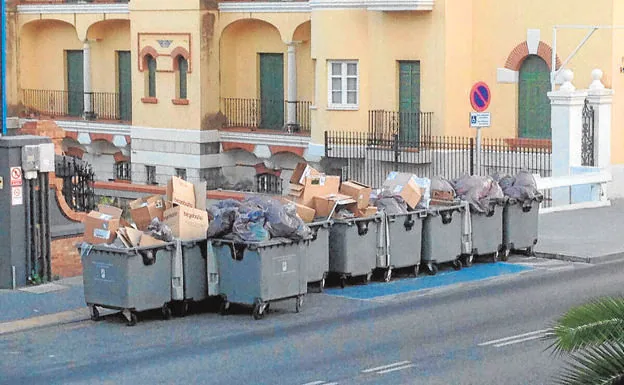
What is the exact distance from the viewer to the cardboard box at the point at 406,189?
65.6ft

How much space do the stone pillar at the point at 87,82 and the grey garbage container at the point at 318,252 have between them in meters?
24.5

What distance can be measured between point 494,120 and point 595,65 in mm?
3326

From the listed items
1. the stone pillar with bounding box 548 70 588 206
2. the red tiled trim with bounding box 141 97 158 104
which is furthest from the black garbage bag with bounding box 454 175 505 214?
the red tiled trim with bounding box 141 97 158 104

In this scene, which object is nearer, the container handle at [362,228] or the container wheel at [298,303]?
the container wheel at [298,303]

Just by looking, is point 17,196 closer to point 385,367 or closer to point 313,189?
point 313,189

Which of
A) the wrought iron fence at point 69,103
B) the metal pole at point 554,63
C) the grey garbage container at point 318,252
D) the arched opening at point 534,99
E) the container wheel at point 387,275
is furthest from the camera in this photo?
the wrought iron fence at point 69,103

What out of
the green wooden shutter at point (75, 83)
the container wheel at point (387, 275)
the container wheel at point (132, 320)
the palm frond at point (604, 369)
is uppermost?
the green wooden shutter at point (75, 83)

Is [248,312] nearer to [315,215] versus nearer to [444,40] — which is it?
[315,215]

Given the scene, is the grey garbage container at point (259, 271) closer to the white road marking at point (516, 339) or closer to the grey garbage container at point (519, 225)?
the white road marking at point (516, 339)

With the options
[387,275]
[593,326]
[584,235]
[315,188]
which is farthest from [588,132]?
[593,326]

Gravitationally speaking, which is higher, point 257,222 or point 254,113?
point 254,113

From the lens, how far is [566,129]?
27984 mm

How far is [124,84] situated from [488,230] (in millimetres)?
23241

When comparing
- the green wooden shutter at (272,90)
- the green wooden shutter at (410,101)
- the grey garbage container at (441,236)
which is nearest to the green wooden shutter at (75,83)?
the green wooden shutter at (272,90)
